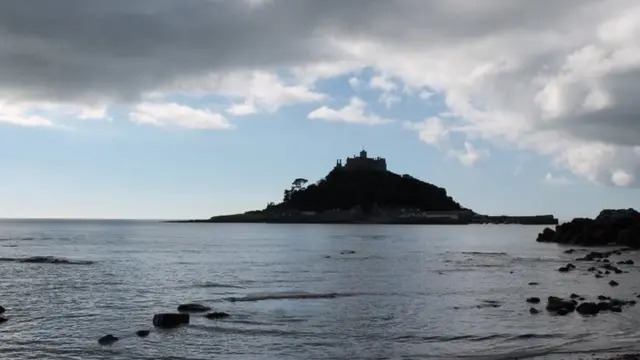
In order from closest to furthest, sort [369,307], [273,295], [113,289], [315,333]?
1. [315,333]
2. [369,307]
3. [273,295]
4. [113,289]

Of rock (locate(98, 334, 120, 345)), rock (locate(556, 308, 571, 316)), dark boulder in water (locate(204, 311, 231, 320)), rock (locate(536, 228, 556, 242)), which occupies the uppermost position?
rock (locate(536, 228, 556, 242))

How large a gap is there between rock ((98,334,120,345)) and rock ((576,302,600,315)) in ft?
62.6

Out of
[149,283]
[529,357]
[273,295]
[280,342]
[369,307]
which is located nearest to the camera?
[529,357]

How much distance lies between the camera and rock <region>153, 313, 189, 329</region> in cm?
2536

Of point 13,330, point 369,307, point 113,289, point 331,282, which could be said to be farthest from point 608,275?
point 13,330

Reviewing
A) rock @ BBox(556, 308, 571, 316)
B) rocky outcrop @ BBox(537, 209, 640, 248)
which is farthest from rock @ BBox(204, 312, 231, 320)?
rocky outcrop @ BBox(537, 209, 640, 248)

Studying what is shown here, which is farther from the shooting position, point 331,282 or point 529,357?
point 331,282

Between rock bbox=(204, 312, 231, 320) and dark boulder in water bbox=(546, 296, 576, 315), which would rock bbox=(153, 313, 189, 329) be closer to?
rock bbox=(204, 312, 231, 320)

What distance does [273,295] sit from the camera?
36.3 metres

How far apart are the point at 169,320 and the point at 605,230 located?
267ft

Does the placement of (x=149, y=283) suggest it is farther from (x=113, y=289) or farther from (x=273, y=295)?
(x=273, y=295)

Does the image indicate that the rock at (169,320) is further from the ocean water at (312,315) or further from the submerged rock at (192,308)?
the submerged rock at (192,308)

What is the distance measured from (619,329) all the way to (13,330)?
22.8 meters

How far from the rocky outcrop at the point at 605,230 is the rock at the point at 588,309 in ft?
202
